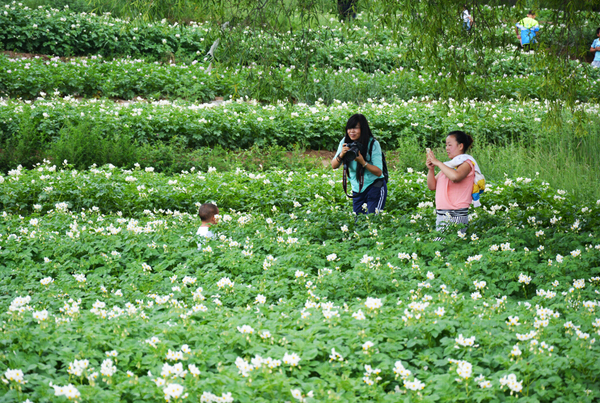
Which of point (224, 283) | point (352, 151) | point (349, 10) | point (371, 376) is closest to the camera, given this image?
point (371, 376)

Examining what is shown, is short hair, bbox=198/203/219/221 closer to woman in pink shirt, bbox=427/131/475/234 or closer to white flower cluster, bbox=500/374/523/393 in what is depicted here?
woman in pink shirt, bbox=427/131/475/234

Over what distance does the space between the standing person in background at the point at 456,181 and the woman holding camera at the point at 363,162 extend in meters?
0.68

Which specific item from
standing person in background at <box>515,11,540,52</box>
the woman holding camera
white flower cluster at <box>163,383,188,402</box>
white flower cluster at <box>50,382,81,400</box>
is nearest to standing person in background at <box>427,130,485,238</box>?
the woman holding camera

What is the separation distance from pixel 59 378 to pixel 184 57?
1529 centimetres

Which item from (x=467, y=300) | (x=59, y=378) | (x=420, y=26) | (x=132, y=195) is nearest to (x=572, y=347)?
(x=467, y=300)

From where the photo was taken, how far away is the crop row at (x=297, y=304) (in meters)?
2.80

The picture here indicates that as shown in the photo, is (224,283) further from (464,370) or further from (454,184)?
(454,184)

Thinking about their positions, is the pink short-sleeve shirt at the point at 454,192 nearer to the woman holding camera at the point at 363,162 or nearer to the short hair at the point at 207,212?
the woman holding camera at the point at 363,162

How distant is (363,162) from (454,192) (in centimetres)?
103

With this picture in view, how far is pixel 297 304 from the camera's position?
13.4ft

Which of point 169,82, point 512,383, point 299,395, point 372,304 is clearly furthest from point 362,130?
point 169,82

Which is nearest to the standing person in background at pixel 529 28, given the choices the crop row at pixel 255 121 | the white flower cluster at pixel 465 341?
the crop row at pixel 255 121

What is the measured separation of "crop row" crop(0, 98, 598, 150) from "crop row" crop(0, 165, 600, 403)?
10.3ft

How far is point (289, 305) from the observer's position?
3914 millimetres
